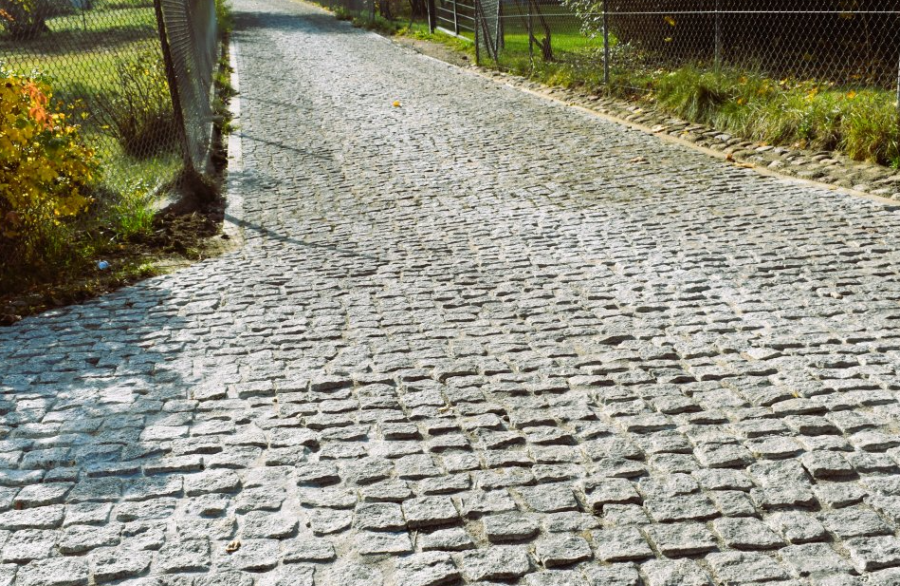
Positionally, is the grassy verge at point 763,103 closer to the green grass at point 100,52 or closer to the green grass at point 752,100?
the green grass at point 752,100

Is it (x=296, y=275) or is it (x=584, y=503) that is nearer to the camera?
(x=584, y=503)

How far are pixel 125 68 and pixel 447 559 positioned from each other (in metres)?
9.23

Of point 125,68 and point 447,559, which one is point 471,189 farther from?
point 447,559

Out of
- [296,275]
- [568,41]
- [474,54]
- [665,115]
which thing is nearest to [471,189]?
[296,275]

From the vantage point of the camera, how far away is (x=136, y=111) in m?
11.0

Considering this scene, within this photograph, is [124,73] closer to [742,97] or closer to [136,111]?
[136,111]

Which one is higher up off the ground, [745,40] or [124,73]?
[124,73]

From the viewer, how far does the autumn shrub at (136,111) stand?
421 inches

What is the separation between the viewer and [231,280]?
696 centimetres

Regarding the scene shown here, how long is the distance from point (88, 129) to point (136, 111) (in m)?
0.95

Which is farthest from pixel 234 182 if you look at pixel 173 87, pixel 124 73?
pixel 124 73

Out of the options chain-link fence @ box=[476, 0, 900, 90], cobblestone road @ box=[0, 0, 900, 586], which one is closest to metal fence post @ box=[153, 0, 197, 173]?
cobblestone road @ box=[0, 0, 900, 586]

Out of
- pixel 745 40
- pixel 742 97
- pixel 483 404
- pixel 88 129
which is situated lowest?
pixel 742 97

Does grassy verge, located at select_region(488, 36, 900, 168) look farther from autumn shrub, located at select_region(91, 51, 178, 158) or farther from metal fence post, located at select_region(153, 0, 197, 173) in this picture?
autumn shrub, located at select_region(91, 51, 178, 158)
